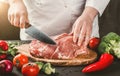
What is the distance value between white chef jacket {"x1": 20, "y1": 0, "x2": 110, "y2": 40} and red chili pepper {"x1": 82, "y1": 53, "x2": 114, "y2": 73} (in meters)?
0.53

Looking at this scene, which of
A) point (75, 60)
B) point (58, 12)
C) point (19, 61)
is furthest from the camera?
point (58, 12)

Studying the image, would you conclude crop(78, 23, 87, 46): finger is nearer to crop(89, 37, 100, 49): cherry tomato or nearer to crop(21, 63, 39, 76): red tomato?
crop(89, 37, 100, 49): cherry tomato

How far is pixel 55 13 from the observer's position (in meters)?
2.47

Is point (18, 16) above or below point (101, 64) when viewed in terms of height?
above

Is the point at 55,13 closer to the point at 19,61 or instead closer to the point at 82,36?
the point at 82,36

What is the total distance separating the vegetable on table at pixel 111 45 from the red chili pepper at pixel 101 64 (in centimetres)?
11

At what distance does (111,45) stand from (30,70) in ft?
2.17

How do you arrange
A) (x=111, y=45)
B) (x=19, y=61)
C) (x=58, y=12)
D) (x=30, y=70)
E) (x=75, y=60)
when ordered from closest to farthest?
(x=30, y=70)
(x=19, y=61)
(x=75, y=60)
(x=111, y=45)
(x=58, y=12)

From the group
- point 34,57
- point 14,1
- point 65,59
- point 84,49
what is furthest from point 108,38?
point 14,1

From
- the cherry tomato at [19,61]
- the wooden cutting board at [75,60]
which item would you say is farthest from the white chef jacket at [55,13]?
the cherry tomato at [19,61]

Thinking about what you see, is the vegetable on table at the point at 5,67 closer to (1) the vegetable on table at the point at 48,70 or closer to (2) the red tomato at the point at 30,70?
(2) the red tomato at the point at 30,70

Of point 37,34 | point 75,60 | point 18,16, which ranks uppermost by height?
point 18,16

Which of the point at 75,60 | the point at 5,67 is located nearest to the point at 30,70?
the point at 5,67

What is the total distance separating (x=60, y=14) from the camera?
8.04ft
